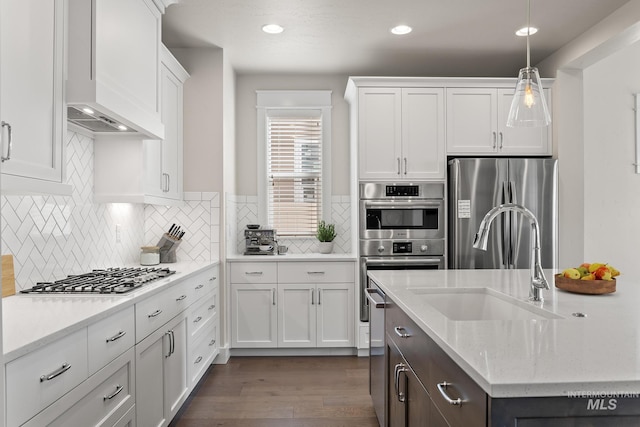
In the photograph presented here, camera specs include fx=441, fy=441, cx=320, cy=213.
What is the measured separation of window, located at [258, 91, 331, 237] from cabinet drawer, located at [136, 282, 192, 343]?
192 centimetres

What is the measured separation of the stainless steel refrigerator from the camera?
375 cm

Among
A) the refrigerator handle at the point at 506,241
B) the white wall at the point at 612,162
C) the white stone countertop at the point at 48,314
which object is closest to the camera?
the white stone countertop at the point at 48,314

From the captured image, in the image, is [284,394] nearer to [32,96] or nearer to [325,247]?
[325,247]

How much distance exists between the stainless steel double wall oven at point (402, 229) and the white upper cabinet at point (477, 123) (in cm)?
45

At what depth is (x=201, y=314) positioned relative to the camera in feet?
10.8

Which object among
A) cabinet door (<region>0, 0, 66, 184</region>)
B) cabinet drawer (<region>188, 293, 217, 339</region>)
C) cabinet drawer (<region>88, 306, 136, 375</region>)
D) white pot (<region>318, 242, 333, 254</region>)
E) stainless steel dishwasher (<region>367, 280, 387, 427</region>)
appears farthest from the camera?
white pot (<region>318, 242, 333, 254</region>)

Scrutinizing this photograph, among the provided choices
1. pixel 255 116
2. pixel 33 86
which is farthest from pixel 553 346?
pixel 255 116

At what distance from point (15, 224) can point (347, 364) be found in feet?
8.89

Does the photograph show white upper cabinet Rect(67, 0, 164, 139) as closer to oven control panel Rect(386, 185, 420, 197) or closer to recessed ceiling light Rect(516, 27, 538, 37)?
oven control panel Rect(386, 185, 420, 197)

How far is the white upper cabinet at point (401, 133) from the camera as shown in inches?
156

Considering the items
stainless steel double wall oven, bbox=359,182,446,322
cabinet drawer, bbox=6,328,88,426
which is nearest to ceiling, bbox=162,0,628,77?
Result: stainless steel double wall oven, bbox=359,182,446,322

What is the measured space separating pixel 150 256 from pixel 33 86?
1922mm

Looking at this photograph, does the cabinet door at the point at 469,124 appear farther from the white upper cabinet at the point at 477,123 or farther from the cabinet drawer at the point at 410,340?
the cabinet drawer at the point at 410,340

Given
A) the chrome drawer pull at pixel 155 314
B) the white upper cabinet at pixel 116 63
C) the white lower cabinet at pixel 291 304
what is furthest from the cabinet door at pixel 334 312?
the white upper cabinet at pixel 116 63
